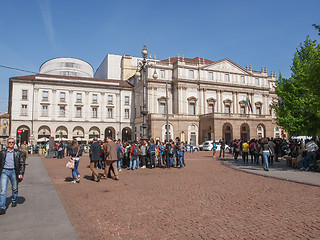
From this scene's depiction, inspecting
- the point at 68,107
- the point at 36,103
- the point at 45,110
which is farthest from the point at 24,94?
the point at 68,107

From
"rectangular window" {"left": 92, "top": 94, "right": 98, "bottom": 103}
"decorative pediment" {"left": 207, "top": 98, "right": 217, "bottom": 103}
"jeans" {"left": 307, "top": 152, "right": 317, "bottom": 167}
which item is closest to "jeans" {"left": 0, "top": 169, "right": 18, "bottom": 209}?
"jeans" {"left": 307, "top": 152, "right": 317, "bottom": 167}

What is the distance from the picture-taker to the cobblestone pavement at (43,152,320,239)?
4.80 metres

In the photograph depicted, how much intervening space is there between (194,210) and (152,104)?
138ft

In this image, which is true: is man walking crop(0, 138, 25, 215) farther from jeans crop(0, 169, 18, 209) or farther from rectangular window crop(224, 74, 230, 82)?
rectangular window crop(224, 74, 230, 82)

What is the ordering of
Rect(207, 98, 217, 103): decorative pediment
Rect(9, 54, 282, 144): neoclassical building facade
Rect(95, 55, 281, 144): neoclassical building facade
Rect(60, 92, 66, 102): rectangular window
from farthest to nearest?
1. Rect(207, 98, 217, 103): decorative pediment
2. Rect(60, 92, 66, 102): rectangular window
3. Rect(9, 54, 282, 144): neoclassical building facade
4. Rect(95, 55, 281, 144): neoclassical building facade

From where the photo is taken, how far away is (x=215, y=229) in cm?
495

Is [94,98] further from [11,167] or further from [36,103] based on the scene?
[11,167]

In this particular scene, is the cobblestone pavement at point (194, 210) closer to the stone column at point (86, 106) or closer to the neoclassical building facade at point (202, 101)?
the neoclassical building facade at point (202, 101)

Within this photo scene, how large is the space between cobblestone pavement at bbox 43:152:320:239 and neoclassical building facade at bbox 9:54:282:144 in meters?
35.6

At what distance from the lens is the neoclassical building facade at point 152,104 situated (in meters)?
46.3

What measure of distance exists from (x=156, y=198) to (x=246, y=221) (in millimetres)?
2935

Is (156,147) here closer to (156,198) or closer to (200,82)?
(156,198)

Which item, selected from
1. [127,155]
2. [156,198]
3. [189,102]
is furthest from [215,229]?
[189,102]

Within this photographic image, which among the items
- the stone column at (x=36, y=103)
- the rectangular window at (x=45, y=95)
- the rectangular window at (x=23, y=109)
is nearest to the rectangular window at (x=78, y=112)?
the rectangular window at (x=45, y=95)
